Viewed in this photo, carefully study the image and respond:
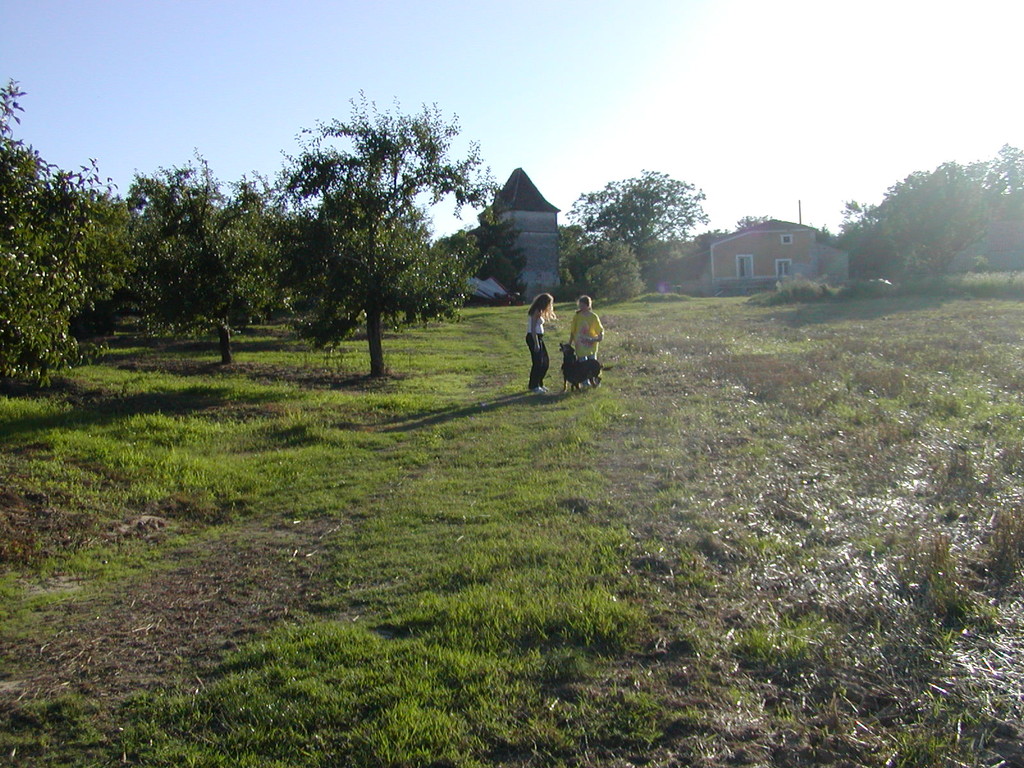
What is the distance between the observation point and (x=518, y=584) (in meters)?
5.66

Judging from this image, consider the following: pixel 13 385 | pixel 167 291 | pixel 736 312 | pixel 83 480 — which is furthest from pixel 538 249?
pixel 83 480

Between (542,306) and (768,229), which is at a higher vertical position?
(768,229)

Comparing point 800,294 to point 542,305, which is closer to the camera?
point 542,305

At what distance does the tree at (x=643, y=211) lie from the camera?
95.6 meters

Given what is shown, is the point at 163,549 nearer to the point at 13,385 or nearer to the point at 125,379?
the point at 13,385

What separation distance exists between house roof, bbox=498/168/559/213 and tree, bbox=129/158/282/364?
60.5 metres

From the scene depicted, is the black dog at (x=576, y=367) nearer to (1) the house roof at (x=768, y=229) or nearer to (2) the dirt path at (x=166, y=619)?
(2) the dirt path at (x=166, y=619)

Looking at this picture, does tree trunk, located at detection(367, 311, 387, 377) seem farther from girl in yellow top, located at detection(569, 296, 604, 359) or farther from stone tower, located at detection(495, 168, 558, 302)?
stone tower, located at detection(495, 168, 558, 302)

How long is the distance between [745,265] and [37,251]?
2553 inches

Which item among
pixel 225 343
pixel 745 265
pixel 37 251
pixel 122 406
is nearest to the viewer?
pixel 37 251

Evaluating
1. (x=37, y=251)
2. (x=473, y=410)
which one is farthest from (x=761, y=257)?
(x=37, y=251)

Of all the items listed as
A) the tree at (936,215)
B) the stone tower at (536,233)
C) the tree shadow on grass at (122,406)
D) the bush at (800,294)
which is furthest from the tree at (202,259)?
the stone tower at (536,233)

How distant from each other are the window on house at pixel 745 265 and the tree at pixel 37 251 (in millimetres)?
63314

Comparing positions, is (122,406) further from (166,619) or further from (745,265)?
(745,265)
